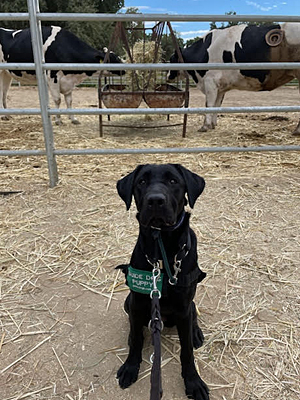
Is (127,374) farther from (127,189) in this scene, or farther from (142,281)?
(127,189)

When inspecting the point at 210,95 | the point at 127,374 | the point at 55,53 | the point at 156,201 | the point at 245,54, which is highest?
the point at 245,54

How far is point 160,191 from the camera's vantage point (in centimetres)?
146

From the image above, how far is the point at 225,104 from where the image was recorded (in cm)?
1005

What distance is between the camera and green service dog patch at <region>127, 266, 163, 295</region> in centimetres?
143

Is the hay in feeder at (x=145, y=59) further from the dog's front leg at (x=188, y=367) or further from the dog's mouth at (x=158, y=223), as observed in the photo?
the dog's front leg at (x=188, y=367)

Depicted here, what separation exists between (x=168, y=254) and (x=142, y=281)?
175 mm

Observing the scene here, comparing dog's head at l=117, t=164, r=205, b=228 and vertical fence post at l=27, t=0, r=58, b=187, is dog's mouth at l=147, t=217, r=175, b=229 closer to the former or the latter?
dog's head at l=117, t=164, r=205, b=228

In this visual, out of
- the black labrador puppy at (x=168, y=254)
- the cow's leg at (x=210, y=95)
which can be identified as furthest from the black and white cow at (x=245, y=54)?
the black labrador puppy at (x=168, y=254)

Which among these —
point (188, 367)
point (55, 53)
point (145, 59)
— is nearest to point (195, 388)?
point (188, 367)

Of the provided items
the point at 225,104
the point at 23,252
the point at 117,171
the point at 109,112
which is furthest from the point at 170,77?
the point at 23,252

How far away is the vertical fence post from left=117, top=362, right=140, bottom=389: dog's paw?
2535 mm

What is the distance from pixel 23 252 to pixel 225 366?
172 centimetres

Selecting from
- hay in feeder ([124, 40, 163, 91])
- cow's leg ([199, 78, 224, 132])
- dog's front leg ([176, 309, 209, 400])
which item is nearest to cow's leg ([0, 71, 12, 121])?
hay in feeder ([124, 40, 163, 91])

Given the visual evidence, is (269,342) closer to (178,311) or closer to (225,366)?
(225,366)
